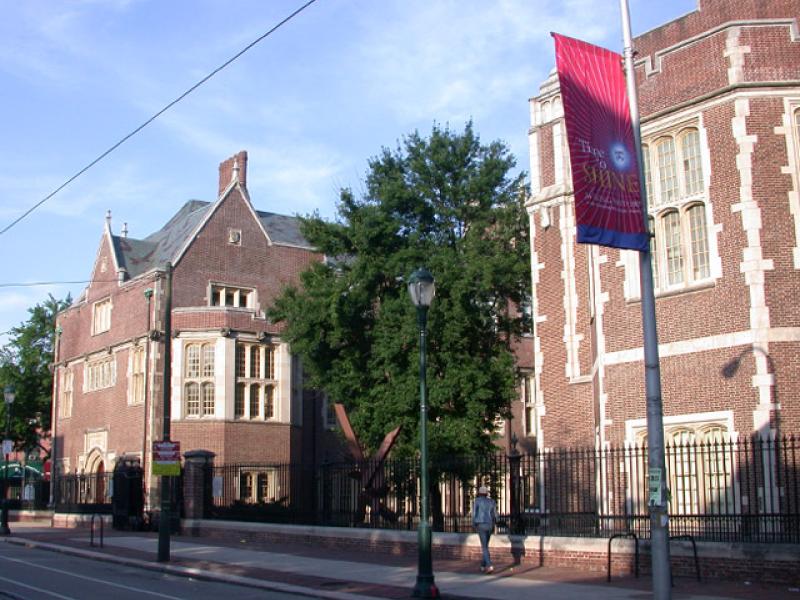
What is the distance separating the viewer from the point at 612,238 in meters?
12.0

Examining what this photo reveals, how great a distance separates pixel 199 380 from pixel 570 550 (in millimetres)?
21289

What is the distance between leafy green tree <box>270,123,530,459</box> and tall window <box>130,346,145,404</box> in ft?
27.0

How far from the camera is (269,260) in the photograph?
40562 millimetres

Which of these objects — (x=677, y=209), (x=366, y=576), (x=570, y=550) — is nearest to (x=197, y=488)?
(x=366, y=576)

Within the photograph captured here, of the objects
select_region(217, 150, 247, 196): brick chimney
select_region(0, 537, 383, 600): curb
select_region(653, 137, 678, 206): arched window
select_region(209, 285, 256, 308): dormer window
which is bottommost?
select_region(0, 537, 383, 600): curb

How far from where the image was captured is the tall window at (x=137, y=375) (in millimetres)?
37250

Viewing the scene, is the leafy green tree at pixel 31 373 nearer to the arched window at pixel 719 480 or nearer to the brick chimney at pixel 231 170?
the brick chimney at pixel 231 170

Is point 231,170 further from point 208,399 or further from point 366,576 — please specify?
point 366,576

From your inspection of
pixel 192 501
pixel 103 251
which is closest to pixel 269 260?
pixel 103 251

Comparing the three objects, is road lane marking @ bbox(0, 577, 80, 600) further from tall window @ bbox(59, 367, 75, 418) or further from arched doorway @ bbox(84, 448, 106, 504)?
tall window @ bbox(59, 367, 75, 418)

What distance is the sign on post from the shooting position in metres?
21.3

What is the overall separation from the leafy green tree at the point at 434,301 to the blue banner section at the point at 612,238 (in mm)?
15521

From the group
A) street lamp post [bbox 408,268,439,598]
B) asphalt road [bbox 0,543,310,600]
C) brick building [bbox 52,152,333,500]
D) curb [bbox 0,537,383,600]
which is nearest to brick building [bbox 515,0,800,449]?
street lamp post [bbox 408,268,439,598]

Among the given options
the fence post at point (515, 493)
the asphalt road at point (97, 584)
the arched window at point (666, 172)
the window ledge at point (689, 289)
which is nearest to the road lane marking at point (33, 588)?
the asphalt road at point (97, 584)
